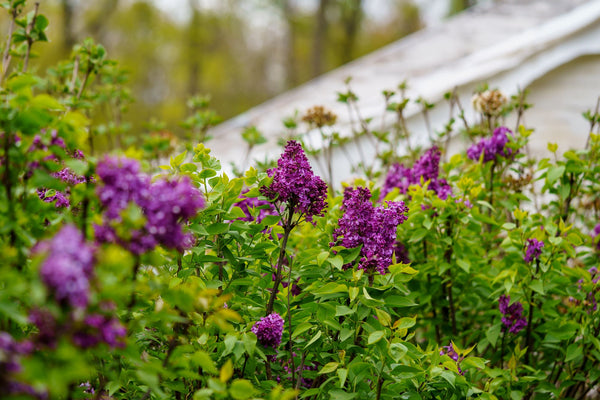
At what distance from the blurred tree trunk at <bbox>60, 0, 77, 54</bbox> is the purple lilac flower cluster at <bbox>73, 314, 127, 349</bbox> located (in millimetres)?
17999

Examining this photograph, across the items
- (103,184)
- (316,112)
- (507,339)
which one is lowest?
(507,339)

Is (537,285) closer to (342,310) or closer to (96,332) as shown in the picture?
(342,310)

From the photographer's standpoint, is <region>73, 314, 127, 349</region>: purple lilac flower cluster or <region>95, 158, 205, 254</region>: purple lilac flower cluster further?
<region>95, 158, 205, 254</region>: purple lilac flower cluster

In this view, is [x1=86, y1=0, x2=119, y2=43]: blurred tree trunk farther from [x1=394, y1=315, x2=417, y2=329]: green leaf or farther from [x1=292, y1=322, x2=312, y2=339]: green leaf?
[x1=394, y1=315, x2=417, y2=329]: green leaf

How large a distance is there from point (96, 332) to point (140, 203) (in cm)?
28

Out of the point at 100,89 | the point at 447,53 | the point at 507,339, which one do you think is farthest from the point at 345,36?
the point at 507,339

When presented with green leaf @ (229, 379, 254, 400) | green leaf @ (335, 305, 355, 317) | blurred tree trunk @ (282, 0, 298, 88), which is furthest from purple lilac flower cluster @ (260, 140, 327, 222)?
blurred tree trunk @ (282, 0, 298, 88)

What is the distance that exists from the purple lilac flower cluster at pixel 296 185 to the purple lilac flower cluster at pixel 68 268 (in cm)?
80

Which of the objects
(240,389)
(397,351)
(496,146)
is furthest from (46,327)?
(496,146)

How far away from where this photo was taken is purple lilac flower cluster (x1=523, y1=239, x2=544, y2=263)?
2.06 metres

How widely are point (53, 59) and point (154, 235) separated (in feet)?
59.2

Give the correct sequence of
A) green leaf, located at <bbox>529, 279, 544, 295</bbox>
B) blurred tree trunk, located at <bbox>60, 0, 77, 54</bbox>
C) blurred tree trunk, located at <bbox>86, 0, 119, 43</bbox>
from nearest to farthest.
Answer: green leaf, located at <bbox>529, 279, 544, 295</bbox> → blurred tree trunk, located at <bbox>60, 0, 77, 54</bbox> → blurred tree trunk, located at <bbox>86, 0, 119, 43</bbox>

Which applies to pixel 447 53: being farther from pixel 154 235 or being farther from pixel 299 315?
pixel 154 235

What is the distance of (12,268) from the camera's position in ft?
4.09
